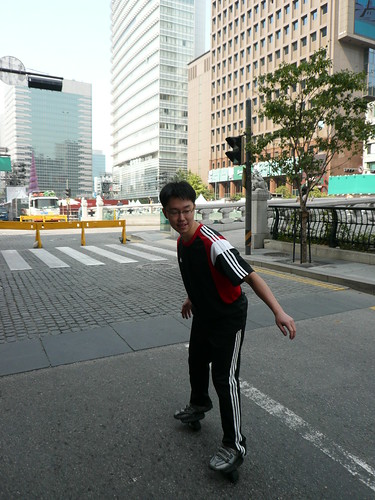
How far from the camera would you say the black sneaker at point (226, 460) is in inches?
93.4

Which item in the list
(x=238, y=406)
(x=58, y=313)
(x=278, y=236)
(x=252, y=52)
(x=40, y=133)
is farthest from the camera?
(x=40, y=133)

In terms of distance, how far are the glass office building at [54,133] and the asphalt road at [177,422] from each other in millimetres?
152914

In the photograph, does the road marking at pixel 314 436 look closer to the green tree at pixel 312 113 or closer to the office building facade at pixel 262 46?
the green tree at pixel 312 113

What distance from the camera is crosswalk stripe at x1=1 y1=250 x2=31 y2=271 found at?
10.5 m

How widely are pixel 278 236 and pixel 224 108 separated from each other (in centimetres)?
7719

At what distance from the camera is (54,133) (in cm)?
15988

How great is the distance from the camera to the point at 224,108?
84.6 m

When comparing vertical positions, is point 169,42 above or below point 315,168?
above

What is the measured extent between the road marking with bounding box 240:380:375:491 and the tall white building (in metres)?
114

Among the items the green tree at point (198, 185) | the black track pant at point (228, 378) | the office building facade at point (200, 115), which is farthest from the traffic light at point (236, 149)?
the office building facade at point (200, 115)

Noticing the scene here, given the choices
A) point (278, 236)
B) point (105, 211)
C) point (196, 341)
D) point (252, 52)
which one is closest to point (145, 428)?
point (196, 341)

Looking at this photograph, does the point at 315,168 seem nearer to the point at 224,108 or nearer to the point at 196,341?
the point at 196,341

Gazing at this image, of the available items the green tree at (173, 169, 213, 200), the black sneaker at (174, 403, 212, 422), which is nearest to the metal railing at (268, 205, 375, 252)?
the black sneaker at (174, 403, 212, 422)

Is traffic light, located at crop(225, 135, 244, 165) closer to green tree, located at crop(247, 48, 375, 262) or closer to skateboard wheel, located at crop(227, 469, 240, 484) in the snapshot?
green tree, located at crop(247, 48, 375, 262)
